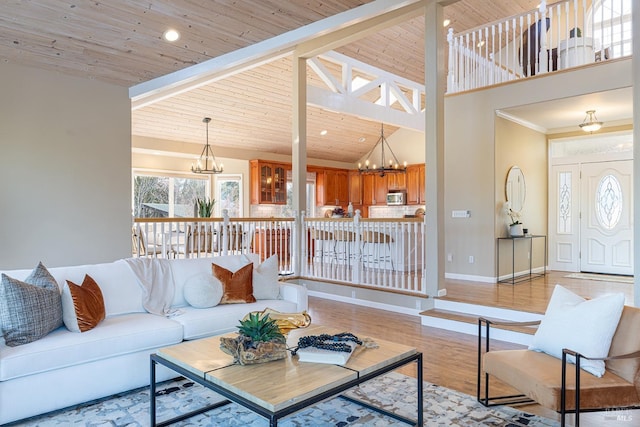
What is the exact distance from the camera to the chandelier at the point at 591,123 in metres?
6.43

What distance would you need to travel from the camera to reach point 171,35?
463cm

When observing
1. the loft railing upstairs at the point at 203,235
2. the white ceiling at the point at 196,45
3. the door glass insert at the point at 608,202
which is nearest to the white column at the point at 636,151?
the white ceiling at the point at 196,45

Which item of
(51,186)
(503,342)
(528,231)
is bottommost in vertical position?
(503,342)

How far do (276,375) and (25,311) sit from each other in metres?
1.75

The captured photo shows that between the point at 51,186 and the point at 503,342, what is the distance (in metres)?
5.30

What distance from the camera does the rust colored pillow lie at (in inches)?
154

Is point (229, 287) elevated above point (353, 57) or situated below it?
below

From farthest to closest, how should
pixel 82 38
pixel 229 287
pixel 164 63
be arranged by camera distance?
pixel 164 63
pixel 82 38
pixel 229 287

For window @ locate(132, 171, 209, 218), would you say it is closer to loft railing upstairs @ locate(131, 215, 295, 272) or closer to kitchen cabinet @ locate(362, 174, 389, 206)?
loft railing upstairs @ locate(131, 215, 295, 272)

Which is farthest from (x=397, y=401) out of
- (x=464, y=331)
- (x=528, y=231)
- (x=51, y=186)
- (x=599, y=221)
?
(x=599, y=221)

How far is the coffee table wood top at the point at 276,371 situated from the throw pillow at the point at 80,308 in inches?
31.5

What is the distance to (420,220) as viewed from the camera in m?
5.62

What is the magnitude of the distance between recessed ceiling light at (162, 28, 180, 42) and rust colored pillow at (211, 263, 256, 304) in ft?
8.37

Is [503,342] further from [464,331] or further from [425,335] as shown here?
[425,335]
